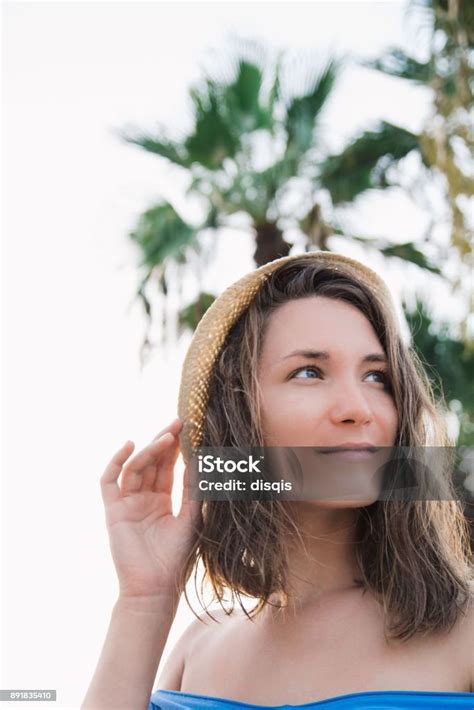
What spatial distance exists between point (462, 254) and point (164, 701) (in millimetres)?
2510

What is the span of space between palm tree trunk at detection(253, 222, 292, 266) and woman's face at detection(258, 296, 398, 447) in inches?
140

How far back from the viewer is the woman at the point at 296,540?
0.97 m

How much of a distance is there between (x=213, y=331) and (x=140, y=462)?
24cm

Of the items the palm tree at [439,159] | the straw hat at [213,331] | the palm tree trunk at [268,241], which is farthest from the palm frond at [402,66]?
the straw hat at [213,331]

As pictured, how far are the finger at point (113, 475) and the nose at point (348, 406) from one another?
14.4 inches

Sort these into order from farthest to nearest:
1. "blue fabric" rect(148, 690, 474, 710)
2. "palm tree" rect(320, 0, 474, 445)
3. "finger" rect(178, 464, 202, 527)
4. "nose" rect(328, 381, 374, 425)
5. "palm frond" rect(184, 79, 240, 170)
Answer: "palm frond" rect(184, 79, 240, 170)
"palm tree" rect(320, 0, 474, 445)
"finger" rect(178, 464, 202, 527)
"nose" rect(328, 381, 374, 425)
"blue fabric" rect(148, 690, 474, 710)

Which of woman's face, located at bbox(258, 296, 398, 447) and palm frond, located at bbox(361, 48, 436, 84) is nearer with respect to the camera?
woman's face, located at bbox(258, 296, 398, 447)

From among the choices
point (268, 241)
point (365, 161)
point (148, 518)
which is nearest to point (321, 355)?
point (148, 518)

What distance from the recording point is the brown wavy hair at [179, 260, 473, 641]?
100 cm

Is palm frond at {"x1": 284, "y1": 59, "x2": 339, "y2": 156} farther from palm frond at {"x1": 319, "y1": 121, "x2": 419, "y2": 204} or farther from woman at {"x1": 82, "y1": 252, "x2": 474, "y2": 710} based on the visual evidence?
woman at {"x1": 82, "y1": 252, "x2": 474, "y2": 710}

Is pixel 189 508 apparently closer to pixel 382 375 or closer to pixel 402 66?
pixel 382 375

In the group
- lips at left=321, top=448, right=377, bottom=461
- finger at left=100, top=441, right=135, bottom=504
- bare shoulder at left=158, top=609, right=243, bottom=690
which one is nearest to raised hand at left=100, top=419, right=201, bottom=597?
finger at left=100, top=441, right=135, bottom=504

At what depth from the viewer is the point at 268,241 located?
15.5 ft

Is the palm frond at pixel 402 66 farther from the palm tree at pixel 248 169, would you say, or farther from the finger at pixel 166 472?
the finger at pixel 166 472
